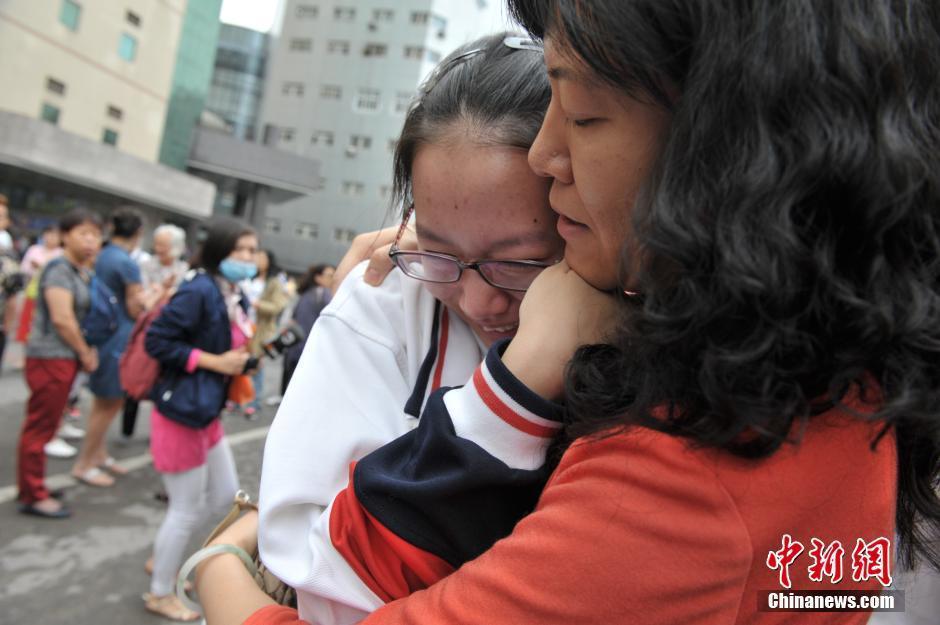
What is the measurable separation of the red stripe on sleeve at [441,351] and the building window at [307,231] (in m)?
37.9

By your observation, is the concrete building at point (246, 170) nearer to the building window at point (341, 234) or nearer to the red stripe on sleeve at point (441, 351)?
the building window at point (341, 234)

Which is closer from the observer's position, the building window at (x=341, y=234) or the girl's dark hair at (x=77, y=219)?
the girl's dark hair at (x=77, y=219)

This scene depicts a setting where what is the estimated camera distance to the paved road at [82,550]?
10.4ft

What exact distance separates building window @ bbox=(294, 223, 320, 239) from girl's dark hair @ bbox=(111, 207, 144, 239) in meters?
33.6

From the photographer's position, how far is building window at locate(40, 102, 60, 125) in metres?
20.5

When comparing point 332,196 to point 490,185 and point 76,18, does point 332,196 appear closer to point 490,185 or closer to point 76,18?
point 76,18

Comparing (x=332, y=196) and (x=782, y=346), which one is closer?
(x=782, y=346)

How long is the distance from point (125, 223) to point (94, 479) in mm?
1906

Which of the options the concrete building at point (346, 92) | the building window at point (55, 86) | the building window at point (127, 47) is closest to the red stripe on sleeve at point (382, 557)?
the building window at point (55, 86)

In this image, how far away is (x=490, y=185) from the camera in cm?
120

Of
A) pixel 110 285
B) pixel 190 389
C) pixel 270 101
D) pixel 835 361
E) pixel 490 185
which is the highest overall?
pixel 270 101

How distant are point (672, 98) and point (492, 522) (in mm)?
585

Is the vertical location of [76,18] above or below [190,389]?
above

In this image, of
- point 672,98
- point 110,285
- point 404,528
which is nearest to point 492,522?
point 404,528
